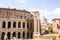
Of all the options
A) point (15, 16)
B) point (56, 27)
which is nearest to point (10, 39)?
point (15, 16)

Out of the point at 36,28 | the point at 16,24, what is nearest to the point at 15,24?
the point at 16,24

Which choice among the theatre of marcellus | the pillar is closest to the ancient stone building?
the theatre of marcellus

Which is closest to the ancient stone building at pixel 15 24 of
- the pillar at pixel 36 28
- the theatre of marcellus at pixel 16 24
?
the theatre of marcellus at pixel 16 24

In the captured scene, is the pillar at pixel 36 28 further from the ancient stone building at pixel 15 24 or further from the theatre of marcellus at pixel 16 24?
the ancient stone building at pixel 15 24

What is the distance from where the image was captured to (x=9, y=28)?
4422 centimetres

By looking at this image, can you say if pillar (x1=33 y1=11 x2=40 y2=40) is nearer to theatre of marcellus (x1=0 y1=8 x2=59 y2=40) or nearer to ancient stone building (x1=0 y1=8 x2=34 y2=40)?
theatre of marcellus (x1=0 y1=8 x2=59 y2=40)

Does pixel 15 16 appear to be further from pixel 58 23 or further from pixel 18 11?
pixel 58 23

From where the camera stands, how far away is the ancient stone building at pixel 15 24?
4378cm

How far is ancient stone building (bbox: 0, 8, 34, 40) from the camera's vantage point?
144 feet

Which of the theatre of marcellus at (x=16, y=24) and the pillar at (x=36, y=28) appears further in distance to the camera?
the theatre of marcellus at (x=16, y=24)

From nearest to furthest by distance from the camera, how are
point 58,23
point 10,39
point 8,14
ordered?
point 10,39 → point 8,14 → point 58,23

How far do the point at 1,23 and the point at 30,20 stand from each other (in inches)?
377

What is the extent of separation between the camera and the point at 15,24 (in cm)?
4553

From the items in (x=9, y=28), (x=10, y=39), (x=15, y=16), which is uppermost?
(x=15, y=16)
